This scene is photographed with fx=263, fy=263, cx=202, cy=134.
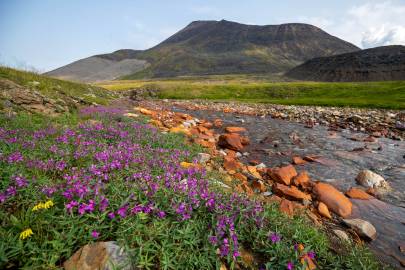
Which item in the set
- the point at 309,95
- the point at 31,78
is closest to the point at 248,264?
the point at 31,78

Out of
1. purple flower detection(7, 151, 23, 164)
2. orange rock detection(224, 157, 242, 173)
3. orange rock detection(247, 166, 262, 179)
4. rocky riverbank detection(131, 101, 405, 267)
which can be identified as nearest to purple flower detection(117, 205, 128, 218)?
purple flower detection(7, 151, 23, 164)

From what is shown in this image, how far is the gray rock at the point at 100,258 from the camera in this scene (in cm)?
277

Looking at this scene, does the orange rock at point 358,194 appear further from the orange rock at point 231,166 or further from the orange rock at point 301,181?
the orange rock at point 231,166

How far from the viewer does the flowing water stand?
18.3 ft

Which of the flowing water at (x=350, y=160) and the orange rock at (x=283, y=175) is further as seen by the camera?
the orange rock at (x=283, y=175)

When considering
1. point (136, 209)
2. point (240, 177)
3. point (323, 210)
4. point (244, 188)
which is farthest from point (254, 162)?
point (136, 209)

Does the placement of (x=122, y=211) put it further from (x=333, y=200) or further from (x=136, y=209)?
(x=333, y=200)

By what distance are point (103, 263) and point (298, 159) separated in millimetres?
9014

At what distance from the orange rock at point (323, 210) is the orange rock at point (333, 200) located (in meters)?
0.20

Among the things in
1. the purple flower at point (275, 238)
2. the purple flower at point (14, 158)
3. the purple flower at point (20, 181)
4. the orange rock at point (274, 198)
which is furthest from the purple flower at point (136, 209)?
the orange rock at point (274, 198)

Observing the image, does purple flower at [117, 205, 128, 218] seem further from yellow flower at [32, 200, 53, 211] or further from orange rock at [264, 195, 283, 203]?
orange rock at [264, 195, 283, 203]

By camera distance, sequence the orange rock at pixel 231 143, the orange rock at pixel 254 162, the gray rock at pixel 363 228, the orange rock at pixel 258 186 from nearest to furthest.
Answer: the gray rock at pixel 363 228 → the orange rock at pixel 258 186 → the orange rock at pixel 254 162 → the orange rock at pixel 231 143

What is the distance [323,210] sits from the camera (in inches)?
240

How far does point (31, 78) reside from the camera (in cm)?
1688
